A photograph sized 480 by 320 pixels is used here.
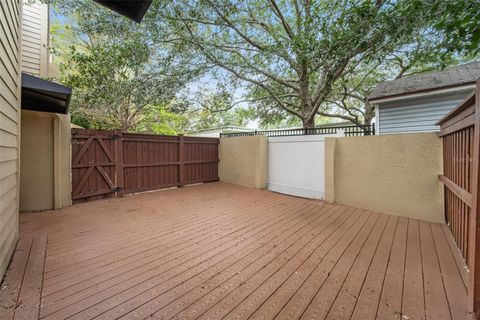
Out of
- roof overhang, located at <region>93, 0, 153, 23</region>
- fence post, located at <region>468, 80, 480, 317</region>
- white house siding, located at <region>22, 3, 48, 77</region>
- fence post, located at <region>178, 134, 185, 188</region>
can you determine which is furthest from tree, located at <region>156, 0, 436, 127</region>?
roof overhang, located at <region>93, 0, 153, 23</region>

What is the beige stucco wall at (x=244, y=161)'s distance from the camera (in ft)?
19.6

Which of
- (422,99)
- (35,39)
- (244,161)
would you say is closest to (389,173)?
(422,99)

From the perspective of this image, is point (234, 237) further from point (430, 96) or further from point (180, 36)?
point (430, 96)

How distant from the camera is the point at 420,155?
349 cm

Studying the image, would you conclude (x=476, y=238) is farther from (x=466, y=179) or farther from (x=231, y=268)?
(x=231, y=268)

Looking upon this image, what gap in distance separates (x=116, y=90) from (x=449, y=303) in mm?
7798

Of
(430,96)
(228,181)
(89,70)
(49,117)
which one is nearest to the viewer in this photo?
(49,117)

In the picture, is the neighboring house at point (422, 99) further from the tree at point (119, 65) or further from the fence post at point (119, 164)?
the fence post at point (119, 164)

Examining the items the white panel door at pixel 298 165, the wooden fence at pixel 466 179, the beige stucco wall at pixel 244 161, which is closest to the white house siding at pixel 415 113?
the white panel door at pixel 298 165

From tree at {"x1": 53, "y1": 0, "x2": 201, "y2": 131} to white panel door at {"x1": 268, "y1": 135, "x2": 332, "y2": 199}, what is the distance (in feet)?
11.6

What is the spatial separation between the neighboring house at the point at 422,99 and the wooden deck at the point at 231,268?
3025 millimetres

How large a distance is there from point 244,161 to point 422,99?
481 cm

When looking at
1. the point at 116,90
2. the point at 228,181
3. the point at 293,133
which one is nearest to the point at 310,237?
the point at 293,133

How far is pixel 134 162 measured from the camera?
5.25 metres
